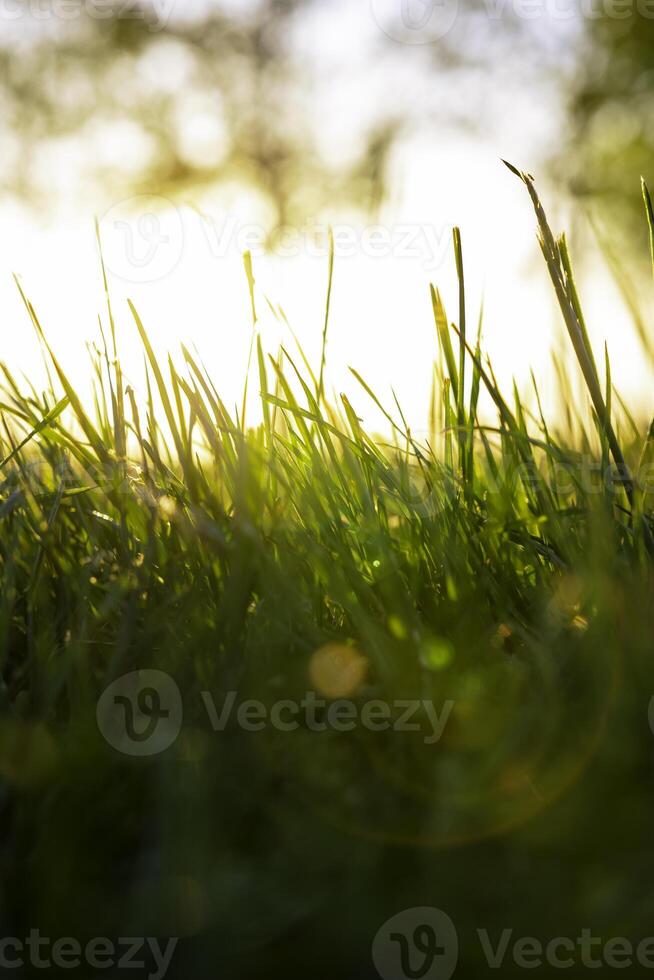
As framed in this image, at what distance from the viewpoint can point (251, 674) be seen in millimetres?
756

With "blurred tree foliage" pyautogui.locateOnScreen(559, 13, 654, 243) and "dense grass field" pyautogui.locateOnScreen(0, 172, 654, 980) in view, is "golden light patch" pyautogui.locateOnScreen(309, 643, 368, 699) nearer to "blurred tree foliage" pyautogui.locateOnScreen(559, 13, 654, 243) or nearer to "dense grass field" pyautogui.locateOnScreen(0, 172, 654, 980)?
"dense grass field" pyautogui.locateOnScreen(0, 172, 654, 980)

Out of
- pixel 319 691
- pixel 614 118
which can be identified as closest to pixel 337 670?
pixel 319 691

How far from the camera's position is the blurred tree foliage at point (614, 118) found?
1608cm

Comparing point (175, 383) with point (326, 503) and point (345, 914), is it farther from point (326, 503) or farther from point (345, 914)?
point (345, 914)

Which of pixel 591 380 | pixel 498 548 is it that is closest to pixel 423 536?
pixel 498 548

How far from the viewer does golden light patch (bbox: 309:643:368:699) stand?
0.75m

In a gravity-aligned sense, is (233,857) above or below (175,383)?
below

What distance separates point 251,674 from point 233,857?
21cm

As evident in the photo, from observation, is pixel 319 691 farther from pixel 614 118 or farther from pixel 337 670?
pixel 614 118

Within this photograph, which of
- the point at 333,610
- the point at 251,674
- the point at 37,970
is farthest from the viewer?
the point at 333,610

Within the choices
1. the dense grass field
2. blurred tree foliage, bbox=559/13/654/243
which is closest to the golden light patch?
the dense grass field

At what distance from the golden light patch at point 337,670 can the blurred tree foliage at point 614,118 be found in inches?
673

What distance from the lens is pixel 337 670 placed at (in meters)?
0.79

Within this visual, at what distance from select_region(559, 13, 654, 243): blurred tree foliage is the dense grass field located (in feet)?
55.1
